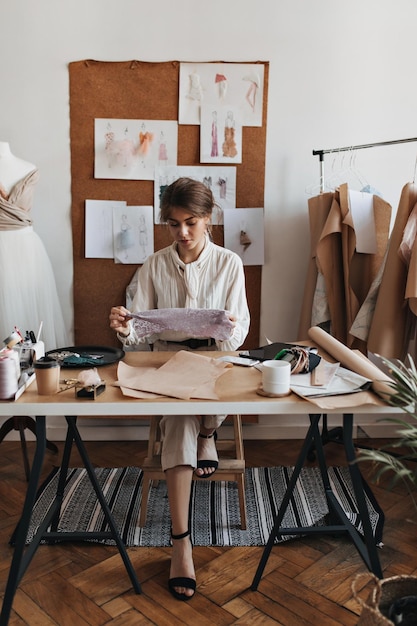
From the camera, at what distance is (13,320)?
2.71 metres

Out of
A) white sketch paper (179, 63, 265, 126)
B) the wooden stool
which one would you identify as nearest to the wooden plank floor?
the wooden stool

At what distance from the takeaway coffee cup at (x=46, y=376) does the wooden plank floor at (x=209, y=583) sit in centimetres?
77

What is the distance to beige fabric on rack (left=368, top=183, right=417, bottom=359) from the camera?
251 centimetres

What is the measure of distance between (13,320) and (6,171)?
71cm

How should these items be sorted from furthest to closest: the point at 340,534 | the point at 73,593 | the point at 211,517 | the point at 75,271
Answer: the point at 75,271 < the point at 211,517 < the point at 340,534 < the point at 73,593

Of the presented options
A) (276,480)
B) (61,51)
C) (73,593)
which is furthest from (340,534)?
(61,51)

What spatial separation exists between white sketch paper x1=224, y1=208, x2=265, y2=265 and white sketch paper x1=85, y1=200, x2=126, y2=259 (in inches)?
22.4

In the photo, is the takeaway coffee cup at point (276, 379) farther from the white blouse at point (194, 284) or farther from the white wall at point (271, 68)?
the white wall at point (271, 68)

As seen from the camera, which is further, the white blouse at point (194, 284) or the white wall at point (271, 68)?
the white wall at point (271, 68)

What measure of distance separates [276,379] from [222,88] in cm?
187

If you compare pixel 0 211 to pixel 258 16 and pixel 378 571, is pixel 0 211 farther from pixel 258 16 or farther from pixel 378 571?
pixel 378 571

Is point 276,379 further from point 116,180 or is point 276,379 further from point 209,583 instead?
point 116,180

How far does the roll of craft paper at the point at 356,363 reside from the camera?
1587mm

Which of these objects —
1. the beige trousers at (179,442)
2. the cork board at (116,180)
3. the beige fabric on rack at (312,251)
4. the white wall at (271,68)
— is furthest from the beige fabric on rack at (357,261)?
the beige trousers at (179,442)
